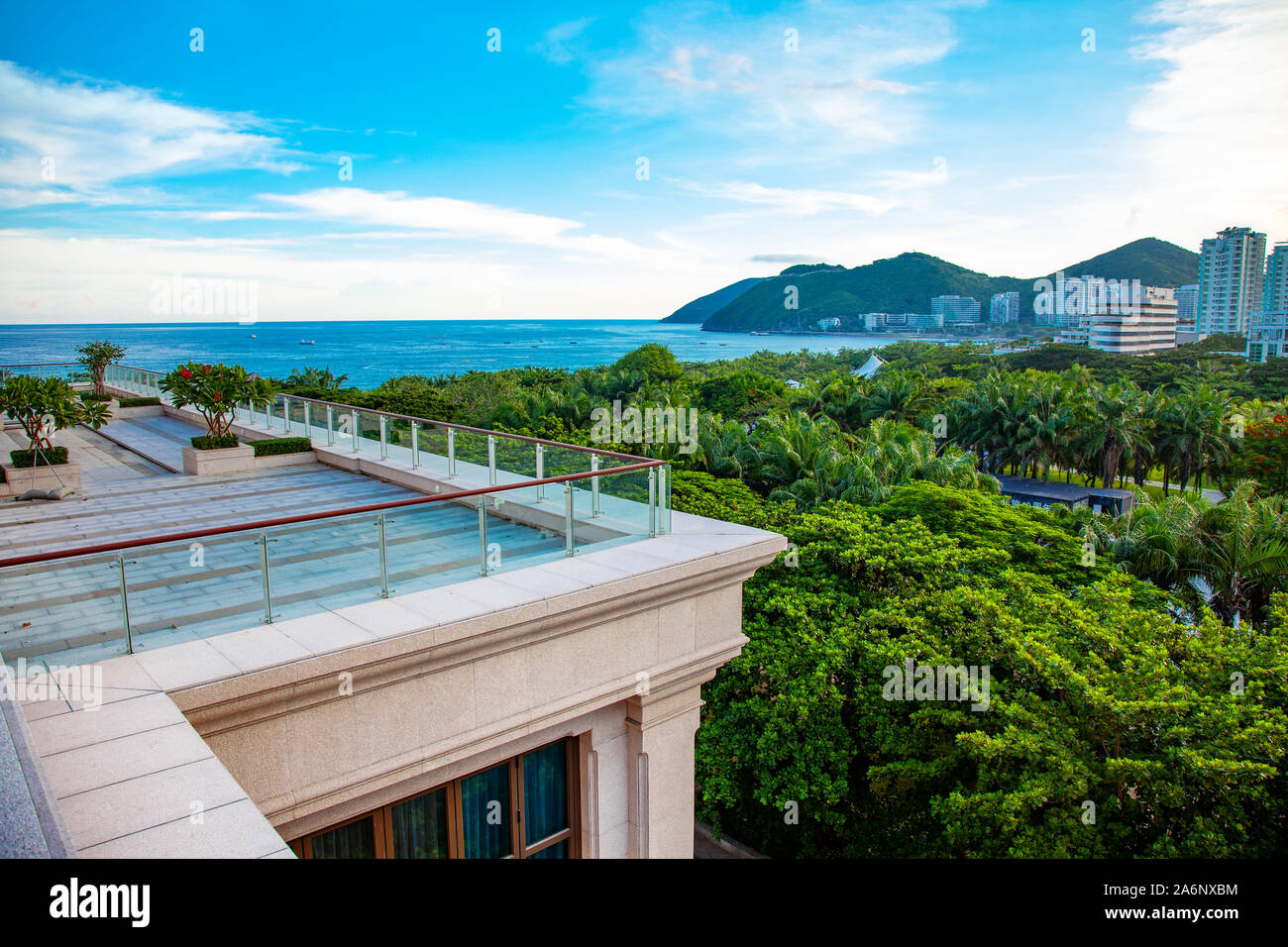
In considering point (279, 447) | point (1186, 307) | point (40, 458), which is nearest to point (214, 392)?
point (279, 447)

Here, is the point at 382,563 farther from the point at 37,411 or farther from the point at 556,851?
the point at 37,411

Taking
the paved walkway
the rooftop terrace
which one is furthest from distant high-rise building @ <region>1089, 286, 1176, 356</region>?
the rooftop terrace

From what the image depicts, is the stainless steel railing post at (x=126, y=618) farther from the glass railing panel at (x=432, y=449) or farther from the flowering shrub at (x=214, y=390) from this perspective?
the flowering shrub at (x=214, y=390)

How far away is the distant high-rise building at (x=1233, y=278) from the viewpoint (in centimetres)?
12912

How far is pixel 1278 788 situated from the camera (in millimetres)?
9273

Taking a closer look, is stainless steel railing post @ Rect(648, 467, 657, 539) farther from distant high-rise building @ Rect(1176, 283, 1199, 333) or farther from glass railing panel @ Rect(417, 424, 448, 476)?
distant high-rise building @ Rect(1176, 283, 1199, 333)

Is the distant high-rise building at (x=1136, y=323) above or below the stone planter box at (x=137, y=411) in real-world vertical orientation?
above

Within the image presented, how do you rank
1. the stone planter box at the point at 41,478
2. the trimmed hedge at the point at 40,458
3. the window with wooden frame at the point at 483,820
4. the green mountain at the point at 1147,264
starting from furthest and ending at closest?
the green mountain at the point at 1147,264 → the trimmed hedge at the point at 40,458 → the stone planter box at the point at 41,478 → the window with wooden frame at the point at 483,820

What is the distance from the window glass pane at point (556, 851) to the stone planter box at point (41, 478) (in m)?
11.9

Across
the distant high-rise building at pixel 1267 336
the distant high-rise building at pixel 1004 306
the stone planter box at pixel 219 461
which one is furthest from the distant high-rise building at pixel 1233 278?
the stone planter box at pixel 219 461

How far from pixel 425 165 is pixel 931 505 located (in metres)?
37.8

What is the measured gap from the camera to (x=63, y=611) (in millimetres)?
5004
